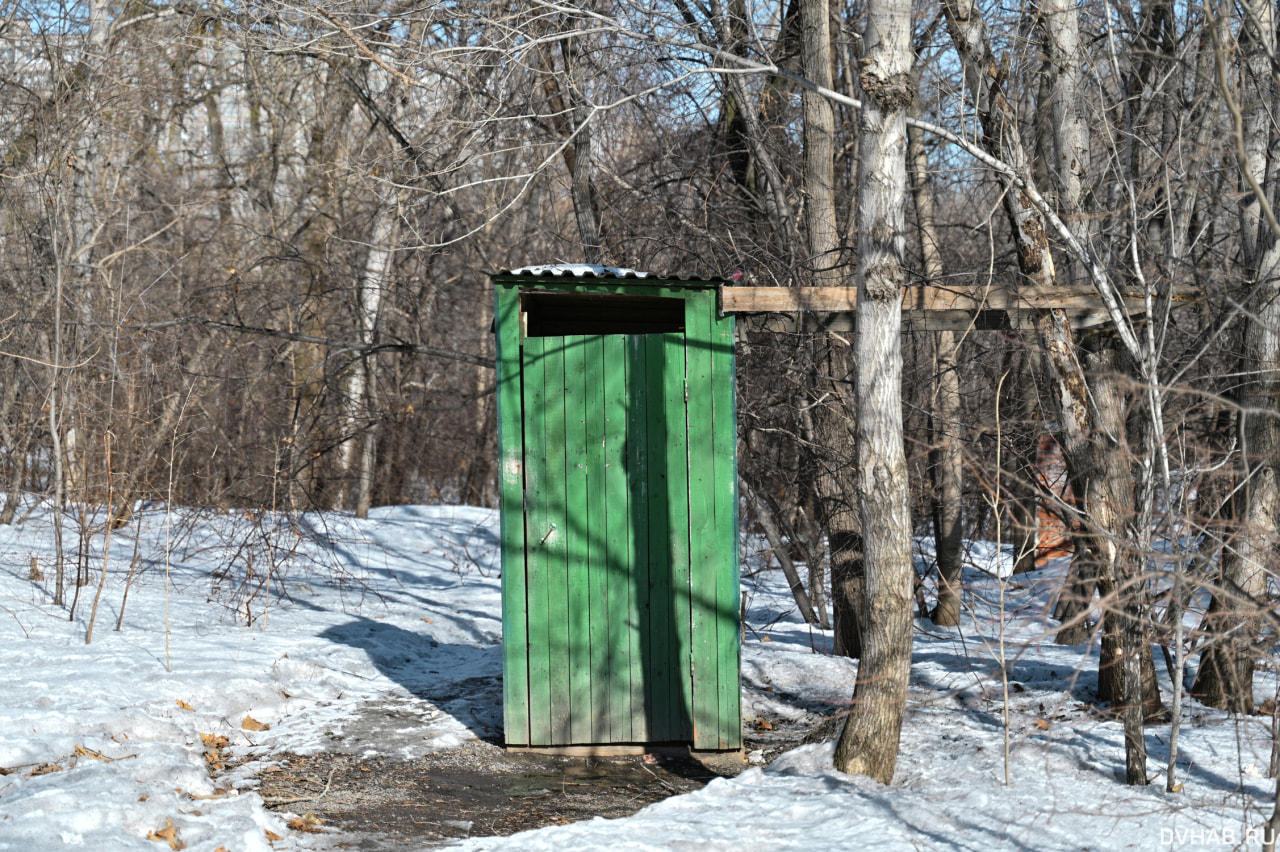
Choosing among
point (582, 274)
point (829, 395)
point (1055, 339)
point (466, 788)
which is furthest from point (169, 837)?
point (829, 395)

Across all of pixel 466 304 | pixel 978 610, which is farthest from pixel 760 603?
pixel 466 304

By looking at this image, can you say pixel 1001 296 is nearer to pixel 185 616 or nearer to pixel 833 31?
pixel 833 31

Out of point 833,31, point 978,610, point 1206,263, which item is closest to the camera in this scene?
point 1206,263

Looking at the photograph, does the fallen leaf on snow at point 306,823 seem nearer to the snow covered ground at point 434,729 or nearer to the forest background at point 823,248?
the snow covered ground at point 434,729

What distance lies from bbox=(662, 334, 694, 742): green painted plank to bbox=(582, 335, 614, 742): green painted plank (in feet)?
1.13

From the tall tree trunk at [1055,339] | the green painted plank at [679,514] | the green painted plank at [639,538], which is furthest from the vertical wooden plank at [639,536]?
the tall tree trunk at [1055,339]

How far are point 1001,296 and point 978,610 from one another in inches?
221

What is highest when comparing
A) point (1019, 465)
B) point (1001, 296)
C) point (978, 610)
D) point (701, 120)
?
point (701, 120)

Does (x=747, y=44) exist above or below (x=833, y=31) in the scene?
below

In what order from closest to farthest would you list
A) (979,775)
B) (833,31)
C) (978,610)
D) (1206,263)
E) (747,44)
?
(979,775) < (1206,263) < (747,44) < (833,31) < (978,610)

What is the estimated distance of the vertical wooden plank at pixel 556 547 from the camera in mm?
5328

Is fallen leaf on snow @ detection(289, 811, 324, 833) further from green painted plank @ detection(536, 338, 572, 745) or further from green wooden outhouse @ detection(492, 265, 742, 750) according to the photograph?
green painted plank @ detection(536, 338, 572, 745)

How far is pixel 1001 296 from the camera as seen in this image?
16.9ft

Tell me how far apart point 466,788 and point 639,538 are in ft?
4.92
